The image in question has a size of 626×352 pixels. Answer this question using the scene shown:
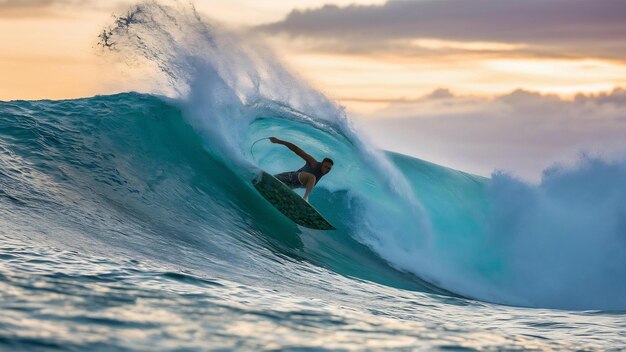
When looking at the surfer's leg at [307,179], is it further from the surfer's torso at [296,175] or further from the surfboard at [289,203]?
the surfboard at [289,203]

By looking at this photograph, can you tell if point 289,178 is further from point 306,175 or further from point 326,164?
point 326,164

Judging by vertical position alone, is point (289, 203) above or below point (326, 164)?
below

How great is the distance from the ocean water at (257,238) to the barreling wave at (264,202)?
0.03 m

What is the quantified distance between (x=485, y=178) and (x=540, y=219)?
304cm

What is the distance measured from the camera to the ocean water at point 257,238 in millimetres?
4695

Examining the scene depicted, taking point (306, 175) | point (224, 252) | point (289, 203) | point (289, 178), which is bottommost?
point (224, 252)

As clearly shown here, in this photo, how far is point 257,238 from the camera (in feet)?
30.7

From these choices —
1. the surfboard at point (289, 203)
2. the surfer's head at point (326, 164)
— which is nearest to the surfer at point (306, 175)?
the surfer's head at point (326, 164)

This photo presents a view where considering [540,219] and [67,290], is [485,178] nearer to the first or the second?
[540,219]

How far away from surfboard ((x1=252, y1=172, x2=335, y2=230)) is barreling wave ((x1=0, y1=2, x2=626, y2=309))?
0.12 meters

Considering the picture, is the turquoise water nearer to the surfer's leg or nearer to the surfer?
the surfer

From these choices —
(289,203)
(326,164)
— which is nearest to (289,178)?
(326,164)

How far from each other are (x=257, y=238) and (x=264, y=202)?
1068mm

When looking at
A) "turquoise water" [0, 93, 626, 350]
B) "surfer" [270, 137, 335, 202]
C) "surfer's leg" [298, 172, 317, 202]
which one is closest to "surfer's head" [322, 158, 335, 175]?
"surfer" [270, 137, 335, 202]
